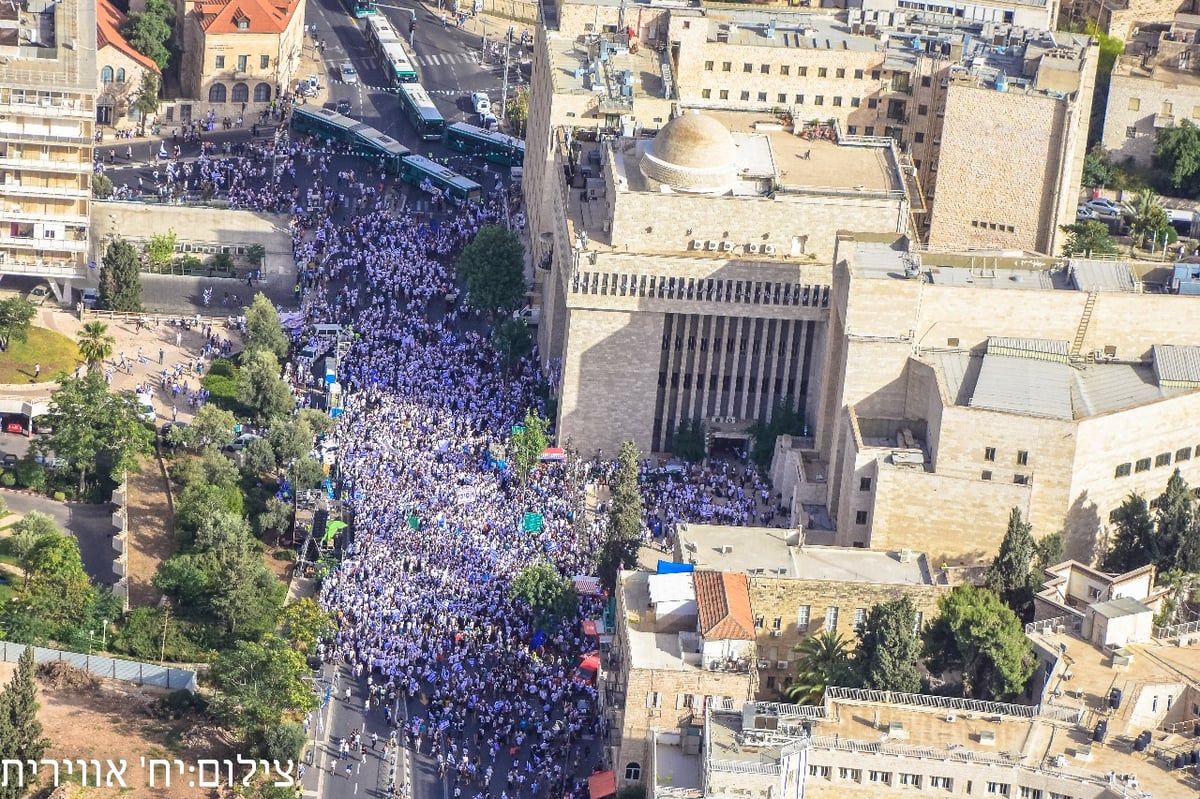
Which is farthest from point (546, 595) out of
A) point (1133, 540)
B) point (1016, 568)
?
point (1133, 540)

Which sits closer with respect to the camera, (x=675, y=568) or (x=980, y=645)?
(x=980, y=645)

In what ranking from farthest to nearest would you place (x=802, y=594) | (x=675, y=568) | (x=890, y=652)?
(x=675, y=568) < (x=802, y=594) < (x=890, y=652)

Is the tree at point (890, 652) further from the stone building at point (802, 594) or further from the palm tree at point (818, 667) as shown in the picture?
the stone building at point (802, 594)

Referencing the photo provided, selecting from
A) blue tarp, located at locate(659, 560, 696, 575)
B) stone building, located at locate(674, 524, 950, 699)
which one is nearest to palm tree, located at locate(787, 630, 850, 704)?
stone building, located at locate(674, 524, 950, 699)

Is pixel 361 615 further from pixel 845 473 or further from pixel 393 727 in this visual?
pixel 845 473

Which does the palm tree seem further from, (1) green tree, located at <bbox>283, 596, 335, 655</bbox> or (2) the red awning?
(1) green tree, located at <bbox>283, 596, 335, 655</bbox>

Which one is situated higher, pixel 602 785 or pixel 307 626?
pixel 307 626

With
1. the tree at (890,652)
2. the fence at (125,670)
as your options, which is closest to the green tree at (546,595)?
the fence at (125,670)

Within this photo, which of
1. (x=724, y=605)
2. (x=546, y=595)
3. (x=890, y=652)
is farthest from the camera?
(x=546, y=595)

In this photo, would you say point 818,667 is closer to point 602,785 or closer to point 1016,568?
point 602,785
